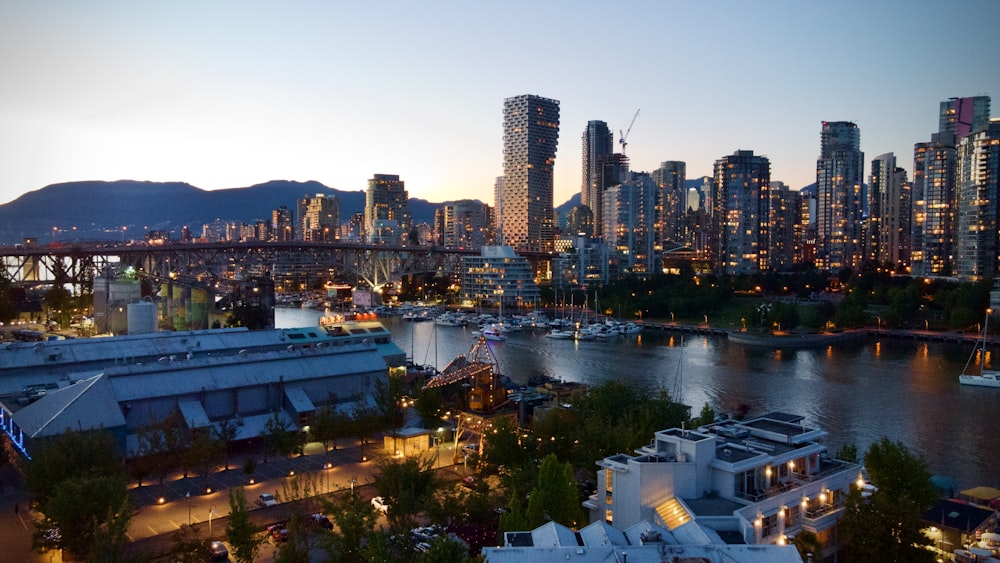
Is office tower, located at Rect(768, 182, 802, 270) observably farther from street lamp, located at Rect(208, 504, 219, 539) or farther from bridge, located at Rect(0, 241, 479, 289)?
street lamp, located at Rect(208, 504, 219, 539)

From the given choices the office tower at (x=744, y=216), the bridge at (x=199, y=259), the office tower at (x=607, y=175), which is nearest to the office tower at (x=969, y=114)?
the office tower at (x=744, y=216)

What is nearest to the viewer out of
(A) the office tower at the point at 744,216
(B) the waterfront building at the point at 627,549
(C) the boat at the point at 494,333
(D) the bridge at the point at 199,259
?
(B) the waterfront building at the point at 627,549

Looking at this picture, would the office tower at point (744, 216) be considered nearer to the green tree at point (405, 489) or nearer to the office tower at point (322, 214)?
the green tree at point (405, 489)

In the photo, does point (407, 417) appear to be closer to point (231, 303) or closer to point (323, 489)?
point (323, 489)

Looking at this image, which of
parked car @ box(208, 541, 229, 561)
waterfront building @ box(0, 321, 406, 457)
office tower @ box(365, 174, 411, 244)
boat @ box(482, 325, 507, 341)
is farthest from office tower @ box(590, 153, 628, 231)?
parked car @ box(208, 541, 229, 561)

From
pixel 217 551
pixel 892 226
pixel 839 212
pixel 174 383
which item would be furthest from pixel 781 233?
pixel 217 551

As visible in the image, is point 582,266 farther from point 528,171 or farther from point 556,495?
point 556,495

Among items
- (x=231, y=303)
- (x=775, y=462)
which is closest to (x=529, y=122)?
(x=231, y=303)
